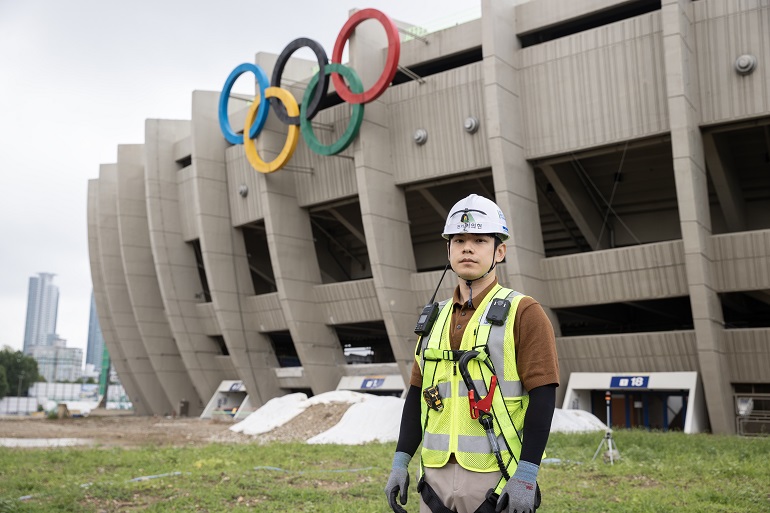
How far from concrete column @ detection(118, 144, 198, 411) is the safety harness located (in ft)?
141

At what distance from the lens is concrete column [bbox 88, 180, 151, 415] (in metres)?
50.4

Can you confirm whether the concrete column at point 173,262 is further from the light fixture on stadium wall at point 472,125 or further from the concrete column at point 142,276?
the light fixture on stadium wall at point 472,125

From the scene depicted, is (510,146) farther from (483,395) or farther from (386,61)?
(483,395)

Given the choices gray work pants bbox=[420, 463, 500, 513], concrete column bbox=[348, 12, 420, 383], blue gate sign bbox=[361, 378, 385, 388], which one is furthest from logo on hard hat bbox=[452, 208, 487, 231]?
blue gate sign bbox=[361, 378, 385, 388]

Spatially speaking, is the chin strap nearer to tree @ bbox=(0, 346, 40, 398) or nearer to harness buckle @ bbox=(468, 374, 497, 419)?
harness buckle @ bbox=(468, 374, 497, 419)

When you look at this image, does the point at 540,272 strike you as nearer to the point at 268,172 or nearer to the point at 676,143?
the point at 676,143

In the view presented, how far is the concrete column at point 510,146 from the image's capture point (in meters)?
25.2

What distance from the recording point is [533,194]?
26688mm

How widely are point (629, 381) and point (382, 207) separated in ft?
35.5

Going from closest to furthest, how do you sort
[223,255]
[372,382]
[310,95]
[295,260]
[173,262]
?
[310,95]
[372,382]
[295,260]
[223,255]
[173,262]

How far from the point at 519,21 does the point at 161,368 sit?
29.5m

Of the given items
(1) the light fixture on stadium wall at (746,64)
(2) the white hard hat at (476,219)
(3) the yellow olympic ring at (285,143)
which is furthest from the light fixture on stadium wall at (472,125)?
(2) the white hard hat at (476,219)

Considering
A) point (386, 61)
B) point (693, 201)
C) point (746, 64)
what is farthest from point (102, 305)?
point (746, 64)

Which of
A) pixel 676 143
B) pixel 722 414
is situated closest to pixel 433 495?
pixel 676 143
